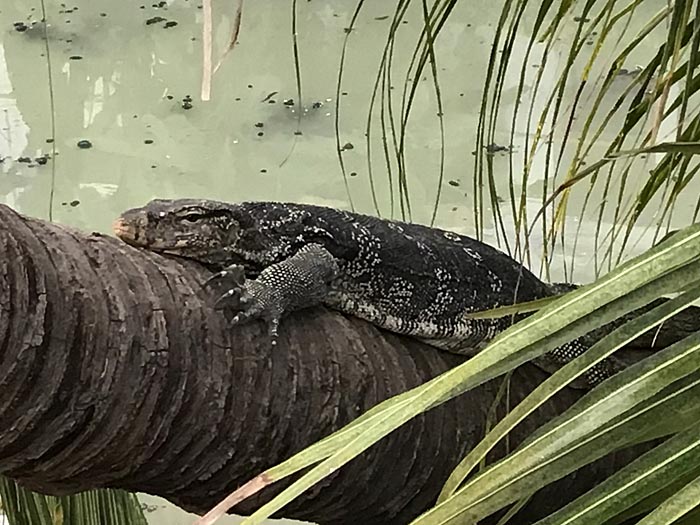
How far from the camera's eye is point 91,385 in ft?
2.00

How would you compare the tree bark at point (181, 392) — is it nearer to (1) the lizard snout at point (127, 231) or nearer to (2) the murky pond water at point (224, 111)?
(1) the lizard snout at point (127, 231)

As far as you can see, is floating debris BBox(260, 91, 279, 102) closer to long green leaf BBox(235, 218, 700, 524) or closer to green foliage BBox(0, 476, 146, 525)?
green foliage BBox(0, 476, 146, 525)

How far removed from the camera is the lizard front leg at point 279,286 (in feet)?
2.38

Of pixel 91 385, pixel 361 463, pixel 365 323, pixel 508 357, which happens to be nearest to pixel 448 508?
pixel 508 357

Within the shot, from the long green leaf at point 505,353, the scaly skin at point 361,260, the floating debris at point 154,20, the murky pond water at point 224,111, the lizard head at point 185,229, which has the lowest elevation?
the murky pond water at point 224,111

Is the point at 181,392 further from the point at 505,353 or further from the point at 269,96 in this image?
the point at 269,96

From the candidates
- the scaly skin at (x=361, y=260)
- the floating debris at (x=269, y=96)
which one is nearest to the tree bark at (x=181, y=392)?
the scaly skin at (x=361, y=260)

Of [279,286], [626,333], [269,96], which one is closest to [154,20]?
[269,96]

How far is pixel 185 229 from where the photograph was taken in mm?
980

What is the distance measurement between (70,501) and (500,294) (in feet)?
1.74

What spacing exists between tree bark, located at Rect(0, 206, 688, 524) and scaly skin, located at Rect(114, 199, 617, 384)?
0.49ft

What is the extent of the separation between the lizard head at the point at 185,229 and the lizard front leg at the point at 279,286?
0.07 metres

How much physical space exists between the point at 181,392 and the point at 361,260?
0.48m

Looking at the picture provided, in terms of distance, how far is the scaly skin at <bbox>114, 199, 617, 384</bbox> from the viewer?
982mm
